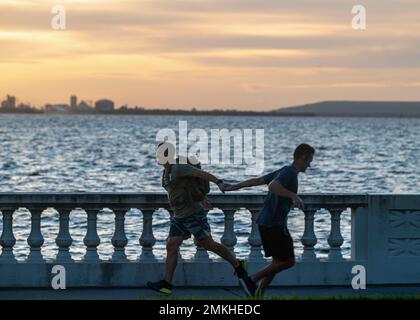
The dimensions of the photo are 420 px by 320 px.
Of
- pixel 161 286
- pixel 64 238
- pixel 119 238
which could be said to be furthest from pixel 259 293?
pixel 64 238

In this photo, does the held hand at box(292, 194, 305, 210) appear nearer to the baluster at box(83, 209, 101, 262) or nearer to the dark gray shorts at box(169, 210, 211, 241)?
the dark gray shorts at box(169, 210, 211, 241)

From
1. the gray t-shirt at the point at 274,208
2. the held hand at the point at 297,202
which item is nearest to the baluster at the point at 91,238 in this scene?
the gray t-shirt at the point at 274,208

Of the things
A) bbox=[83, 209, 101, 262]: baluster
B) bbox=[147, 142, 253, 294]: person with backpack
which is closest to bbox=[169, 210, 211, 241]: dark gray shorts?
bbox=[147, 142, 253, 294]: person with backpack

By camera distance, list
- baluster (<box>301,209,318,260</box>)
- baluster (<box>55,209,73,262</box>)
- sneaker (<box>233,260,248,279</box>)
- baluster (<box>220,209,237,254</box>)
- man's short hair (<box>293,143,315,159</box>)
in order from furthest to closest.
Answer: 1. baluster (<box>301,209,318,260</box>)
2. baluster (<box>220,209,237,254</box>)
3. baluster (<box>55,209,73,262</box>)
4. sneaker (<box>233,260,248,279</box>)
5. man's short hair (<box>293,143,315,159</box>)

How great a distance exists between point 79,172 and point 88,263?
52.4 meters

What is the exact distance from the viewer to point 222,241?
1493 centimetres

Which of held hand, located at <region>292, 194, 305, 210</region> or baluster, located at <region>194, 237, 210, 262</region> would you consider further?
baluster, located at <region>194, 237, 210, 262</region>

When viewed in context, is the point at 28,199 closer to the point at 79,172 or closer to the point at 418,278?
the point at 418,278

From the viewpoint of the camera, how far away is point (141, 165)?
75.8m

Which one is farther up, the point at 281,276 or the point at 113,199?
the point at 113,199

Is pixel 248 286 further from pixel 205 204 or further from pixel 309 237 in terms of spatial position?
pixel 309 237

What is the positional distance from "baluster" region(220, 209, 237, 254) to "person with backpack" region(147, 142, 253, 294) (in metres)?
0.64

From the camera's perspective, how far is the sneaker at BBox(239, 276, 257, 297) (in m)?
14.0
